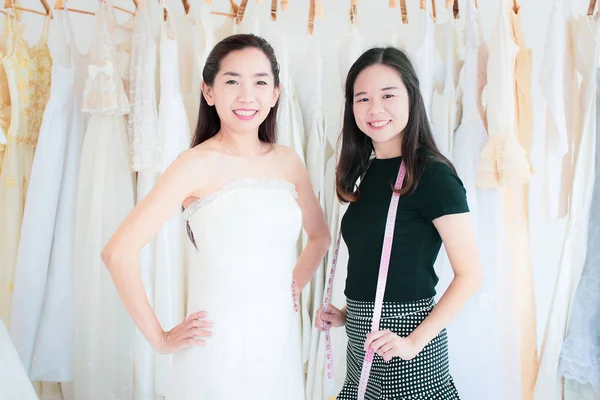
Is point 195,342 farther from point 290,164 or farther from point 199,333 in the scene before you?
point 290,164

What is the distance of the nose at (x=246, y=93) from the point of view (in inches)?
51.3

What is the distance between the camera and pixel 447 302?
122 centimetres

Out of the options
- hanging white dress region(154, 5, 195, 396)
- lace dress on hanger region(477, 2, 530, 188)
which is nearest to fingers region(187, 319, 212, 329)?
hanging white dress region(154, 5, 195, 396)

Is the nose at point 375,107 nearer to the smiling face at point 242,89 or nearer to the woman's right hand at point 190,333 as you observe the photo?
the smiling face at point 242,89

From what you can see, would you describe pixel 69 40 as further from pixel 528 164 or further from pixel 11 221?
pixel 528 164

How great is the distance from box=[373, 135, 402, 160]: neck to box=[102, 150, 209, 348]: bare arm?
0.44 meters

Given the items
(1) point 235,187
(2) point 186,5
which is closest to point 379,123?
(1) point 235,187

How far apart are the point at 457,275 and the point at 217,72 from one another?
72 centimetres

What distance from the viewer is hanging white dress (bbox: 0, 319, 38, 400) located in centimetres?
146

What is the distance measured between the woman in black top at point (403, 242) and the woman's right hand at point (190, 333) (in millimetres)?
358

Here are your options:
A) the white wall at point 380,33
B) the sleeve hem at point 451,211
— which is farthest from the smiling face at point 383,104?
the white wall at point 380,33

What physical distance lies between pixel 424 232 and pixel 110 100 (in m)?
1.13

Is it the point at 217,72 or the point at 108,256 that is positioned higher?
the point at 217,72

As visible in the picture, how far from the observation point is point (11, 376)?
4.87 ft
